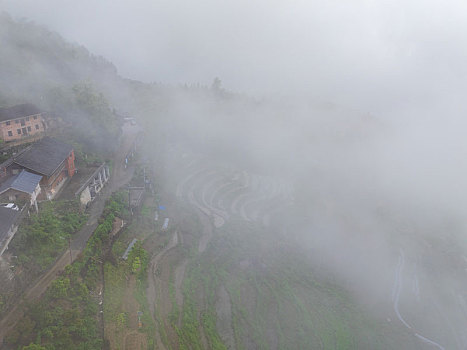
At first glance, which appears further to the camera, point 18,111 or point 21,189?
point 18,111

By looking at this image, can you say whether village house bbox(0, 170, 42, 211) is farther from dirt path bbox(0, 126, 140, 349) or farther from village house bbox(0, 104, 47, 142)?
village house bbox(0, 104, 47, 142)

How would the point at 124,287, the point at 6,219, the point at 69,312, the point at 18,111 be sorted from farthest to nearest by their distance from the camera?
the point at 18,111 < the point at 124,287 < the point at 6,219 < the point at 69,312

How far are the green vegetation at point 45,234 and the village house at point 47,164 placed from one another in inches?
49.9

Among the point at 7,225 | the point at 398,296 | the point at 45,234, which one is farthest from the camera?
the point at 398,296

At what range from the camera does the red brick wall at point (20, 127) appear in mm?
Result: 23297

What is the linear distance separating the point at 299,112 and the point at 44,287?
4457cm

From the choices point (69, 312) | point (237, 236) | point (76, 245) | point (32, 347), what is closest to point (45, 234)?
point (76, 245)

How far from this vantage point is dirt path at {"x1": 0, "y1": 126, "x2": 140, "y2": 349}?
12.5 metres

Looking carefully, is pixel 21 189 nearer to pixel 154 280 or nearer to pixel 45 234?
pixel 45 234

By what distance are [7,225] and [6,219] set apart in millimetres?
373

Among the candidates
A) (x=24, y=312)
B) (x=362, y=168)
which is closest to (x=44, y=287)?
(x=24, y=312)

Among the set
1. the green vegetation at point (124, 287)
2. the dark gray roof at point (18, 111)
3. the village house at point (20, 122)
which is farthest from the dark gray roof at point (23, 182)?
the dark gray roof at point (18, 111)

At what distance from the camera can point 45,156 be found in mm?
20172

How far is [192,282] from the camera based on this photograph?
59.7ft
